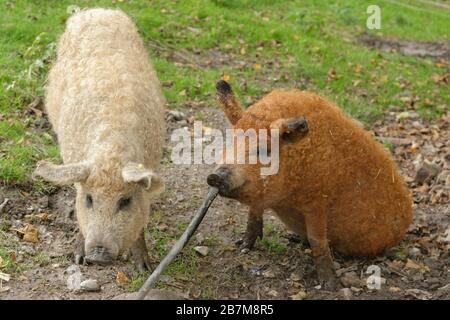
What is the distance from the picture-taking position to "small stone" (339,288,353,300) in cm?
509

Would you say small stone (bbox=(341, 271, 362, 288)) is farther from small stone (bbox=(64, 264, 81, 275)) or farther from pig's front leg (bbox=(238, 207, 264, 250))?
small stone (bbox=(64, 264, 81, 275))

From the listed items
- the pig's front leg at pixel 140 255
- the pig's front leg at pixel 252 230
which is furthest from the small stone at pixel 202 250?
the pig's front leg at pixel 140 255

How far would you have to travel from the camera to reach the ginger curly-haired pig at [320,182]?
4.78 m

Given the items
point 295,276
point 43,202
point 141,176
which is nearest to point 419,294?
point 295,276

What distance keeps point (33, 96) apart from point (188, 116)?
178 cm

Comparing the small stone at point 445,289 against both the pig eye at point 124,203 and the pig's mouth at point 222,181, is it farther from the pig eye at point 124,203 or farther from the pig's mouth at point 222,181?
the pig eye at point 124,203

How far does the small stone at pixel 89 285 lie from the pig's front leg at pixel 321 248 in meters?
1.62

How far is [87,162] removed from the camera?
16.1ft

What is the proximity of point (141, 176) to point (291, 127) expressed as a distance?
3.52 feet

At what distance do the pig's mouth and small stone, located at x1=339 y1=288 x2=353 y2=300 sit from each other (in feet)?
4.00

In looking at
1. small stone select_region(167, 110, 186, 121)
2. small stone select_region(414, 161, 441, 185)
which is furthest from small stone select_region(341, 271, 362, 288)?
small stone select_region(167, 110, 186, 121)

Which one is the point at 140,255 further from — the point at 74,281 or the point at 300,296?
the point at 300,296

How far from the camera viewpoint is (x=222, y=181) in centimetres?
455

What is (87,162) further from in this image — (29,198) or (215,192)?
(29,198)
